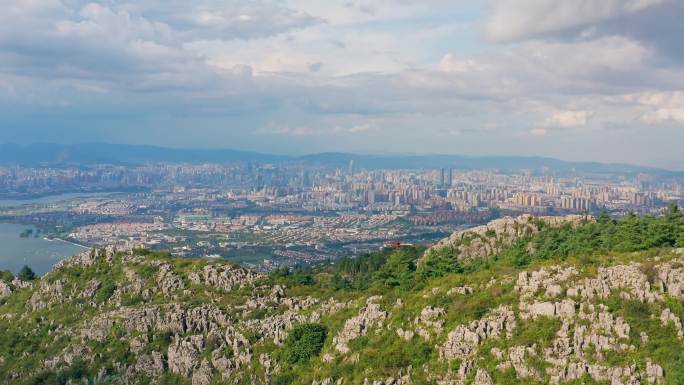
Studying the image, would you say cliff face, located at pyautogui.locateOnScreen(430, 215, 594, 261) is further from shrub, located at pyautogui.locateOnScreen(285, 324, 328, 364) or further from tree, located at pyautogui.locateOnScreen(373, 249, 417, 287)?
shrub, located at pyautogui.locateOnScreen(285, 324, 328, 364)

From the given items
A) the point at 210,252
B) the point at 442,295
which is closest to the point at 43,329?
the point at 442,295

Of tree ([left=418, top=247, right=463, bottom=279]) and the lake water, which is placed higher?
tree ([left=418, top=247, right=463, bottom=279])

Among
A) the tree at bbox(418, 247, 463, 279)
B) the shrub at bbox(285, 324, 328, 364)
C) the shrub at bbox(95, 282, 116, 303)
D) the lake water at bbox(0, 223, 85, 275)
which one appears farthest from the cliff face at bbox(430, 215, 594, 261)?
the lake water at bbox(0, 223, 85, 275)

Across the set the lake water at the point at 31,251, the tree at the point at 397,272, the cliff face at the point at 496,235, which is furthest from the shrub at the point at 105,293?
the lake water at the point at 31,251

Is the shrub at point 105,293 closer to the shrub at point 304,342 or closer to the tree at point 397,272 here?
the shrub at point 304,342

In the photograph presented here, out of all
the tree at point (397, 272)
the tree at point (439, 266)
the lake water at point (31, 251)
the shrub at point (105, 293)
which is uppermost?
the tree at point (439, 266)

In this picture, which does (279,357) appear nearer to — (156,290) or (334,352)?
(334,352)

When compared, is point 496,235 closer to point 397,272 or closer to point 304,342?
point 397,272
